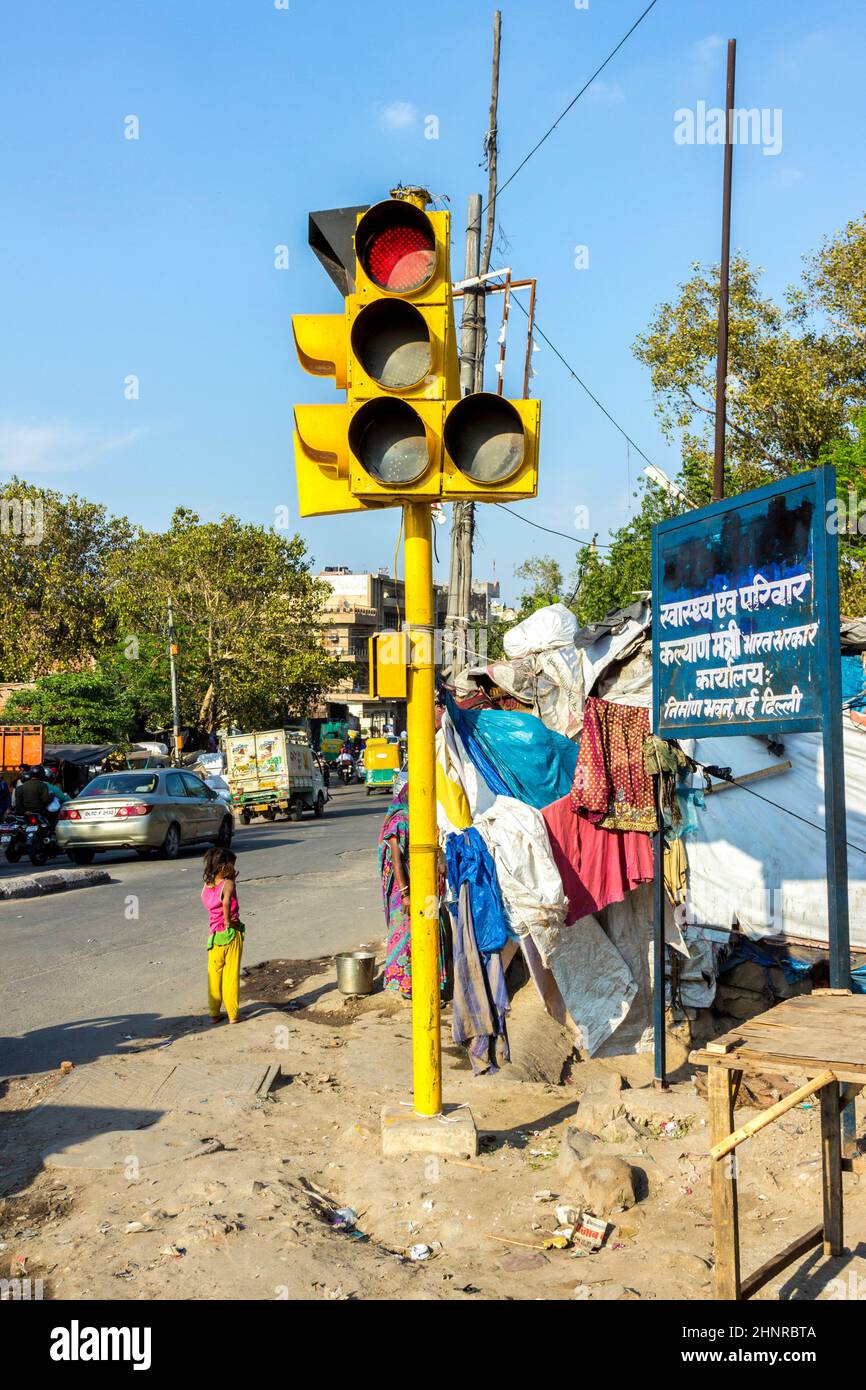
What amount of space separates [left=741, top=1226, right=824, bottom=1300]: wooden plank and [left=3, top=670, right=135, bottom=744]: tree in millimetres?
34731

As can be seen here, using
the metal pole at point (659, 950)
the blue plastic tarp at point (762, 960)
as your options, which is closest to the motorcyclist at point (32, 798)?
the blue plastic tarp at point (762, 960)

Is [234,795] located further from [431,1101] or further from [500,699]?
[431,1101]

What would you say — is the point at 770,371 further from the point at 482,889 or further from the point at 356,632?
the point at 356,632

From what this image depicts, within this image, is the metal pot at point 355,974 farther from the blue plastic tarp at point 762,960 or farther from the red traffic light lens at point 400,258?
the red traffic light lens at point 400,258

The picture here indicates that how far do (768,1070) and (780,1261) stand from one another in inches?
38.6

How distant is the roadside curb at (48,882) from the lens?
1580cm

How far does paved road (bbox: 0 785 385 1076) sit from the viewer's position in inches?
341

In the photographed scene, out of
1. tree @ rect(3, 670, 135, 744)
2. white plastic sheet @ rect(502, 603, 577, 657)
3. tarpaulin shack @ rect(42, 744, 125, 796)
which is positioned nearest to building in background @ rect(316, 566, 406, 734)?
tree @ rect(3, 670, 135, 744)

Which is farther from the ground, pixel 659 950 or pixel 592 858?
pixel 592 858

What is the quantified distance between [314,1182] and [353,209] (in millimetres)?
4783

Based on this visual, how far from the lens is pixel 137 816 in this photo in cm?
1970

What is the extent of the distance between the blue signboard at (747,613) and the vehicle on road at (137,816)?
14437 millimetres

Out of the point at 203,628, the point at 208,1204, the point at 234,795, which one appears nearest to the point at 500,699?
the point at 208,1204

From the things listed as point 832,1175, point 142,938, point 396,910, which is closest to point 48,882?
point 142,938
